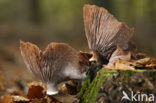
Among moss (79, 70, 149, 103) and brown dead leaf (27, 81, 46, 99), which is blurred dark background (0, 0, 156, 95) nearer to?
brown dead leaf (27, 81, 46, 99)

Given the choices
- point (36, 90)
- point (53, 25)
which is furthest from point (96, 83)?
point (53, 25)

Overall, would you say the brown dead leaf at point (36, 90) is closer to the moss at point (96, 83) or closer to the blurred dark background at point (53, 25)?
the moss at point (96, 83)

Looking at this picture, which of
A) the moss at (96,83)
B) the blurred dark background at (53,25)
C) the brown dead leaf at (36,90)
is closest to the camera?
the moss at (96,83)

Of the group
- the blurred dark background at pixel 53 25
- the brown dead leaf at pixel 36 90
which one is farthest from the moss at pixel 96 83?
the blurred dark background at pixel 53 25

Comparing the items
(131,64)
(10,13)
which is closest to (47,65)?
(131,64)

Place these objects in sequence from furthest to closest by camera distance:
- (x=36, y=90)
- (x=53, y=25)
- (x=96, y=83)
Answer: (x=53, y=25), (x=36, y=90), (x=96, y=83)

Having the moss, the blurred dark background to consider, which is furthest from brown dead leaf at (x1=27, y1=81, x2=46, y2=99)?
the blurred dark background

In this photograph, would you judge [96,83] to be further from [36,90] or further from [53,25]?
[53,25]

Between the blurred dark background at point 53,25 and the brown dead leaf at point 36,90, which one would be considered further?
the blurred dark background at point 53,25
